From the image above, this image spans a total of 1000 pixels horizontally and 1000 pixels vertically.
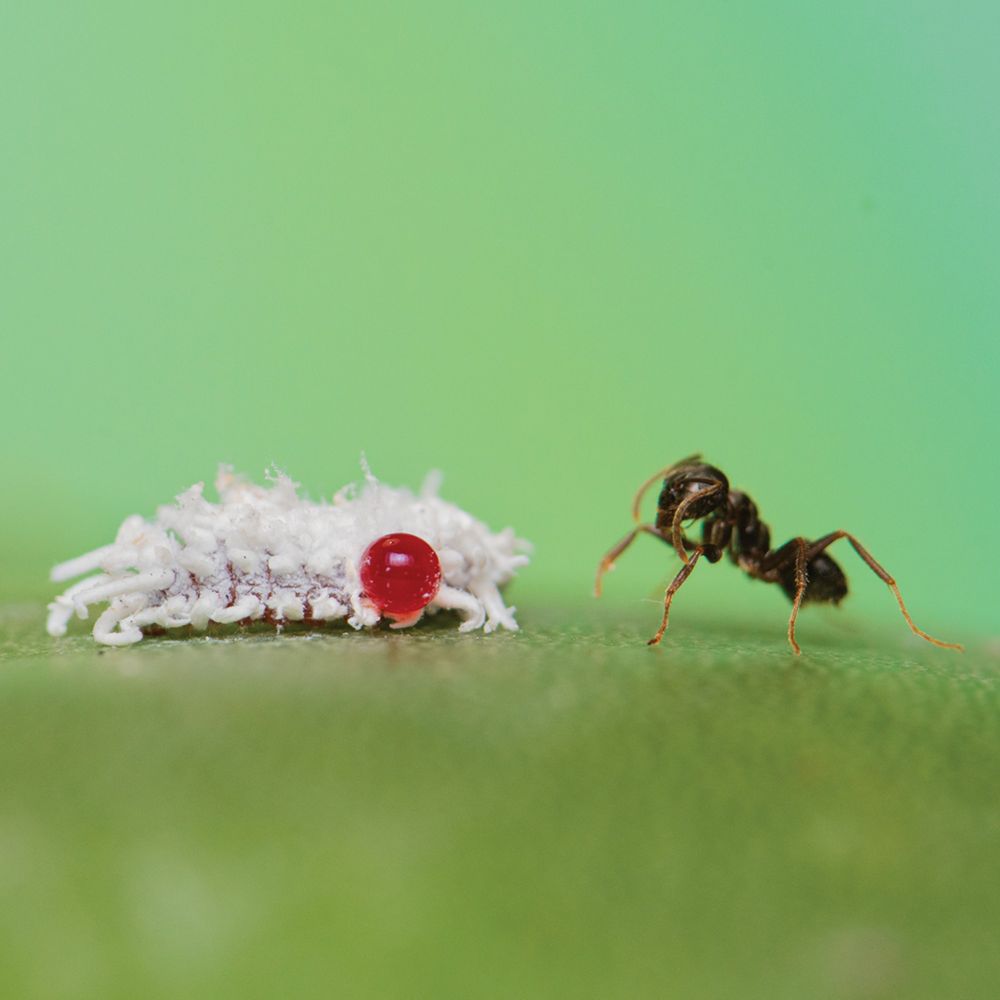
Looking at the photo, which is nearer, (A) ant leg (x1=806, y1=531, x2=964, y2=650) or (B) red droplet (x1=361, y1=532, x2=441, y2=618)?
(B) red droplet (x1=361, y1=532, x2=441, y2=618)

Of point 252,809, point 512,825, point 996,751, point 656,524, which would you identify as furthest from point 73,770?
point 656,524

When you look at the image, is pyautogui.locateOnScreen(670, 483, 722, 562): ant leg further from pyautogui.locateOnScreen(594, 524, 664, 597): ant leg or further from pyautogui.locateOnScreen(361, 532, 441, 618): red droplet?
pyautogui.locateOnScreen(361, 532, 441, 618): red droplet

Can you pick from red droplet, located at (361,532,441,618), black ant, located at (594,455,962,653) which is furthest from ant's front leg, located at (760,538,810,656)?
red droplet, located at (361,532,441,618)

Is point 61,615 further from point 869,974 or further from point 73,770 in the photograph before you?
point 869,974

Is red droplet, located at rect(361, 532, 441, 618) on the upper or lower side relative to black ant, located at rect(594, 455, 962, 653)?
lower

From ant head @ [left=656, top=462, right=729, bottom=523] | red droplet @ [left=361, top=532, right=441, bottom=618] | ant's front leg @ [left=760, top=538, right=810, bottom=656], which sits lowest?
red droplet @ [left=361, top=532, right=441, bottom=618]

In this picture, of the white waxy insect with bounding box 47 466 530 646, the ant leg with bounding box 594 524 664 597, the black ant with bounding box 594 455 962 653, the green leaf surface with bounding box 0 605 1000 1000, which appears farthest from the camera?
the ant leg with bounding box 594 524 664 597

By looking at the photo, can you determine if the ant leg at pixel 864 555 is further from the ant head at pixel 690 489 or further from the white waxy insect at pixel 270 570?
the white waxy insect at pixel 270 570

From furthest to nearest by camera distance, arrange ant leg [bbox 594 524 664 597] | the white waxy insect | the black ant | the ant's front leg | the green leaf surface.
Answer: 1. ant leg [bbox 594 524 664 597]
2. the black ant
3. the ant's front leg
4. the white waxy insect
5. the green leaf surface
